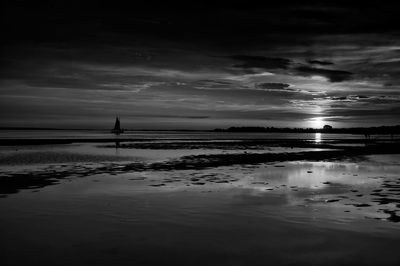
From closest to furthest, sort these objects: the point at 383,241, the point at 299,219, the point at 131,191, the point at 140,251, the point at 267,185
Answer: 1. the point at 140,251
2. the point at 383,241
3. the point at 299,219
4. the point at 131,191
5. the point at 267,185

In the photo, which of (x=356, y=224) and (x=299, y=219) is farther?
(x=299, y=219)

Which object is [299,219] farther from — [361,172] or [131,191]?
[361,172]

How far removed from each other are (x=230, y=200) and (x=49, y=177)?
34.3 ft

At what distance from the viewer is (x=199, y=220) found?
1099cm

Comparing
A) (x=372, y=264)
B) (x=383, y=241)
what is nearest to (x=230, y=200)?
(x=383, y=241)

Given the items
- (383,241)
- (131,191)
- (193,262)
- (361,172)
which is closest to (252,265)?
(193,262)

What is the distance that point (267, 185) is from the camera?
57.8 ft

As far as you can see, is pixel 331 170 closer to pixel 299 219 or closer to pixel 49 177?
pixel 299 219

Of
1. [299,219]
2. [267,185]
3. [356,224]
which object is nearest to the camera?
[356,224]

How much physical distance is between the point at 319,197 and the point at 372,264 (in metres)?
7.26

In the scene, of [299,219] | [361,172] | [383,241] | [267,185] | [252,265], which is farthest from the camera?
[361,172]

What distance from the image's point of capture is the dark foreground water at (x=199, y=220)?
793 cm

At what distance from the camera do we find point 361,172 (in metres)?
22.4

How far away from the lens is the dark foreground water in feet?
26.0
